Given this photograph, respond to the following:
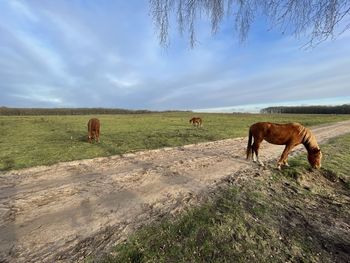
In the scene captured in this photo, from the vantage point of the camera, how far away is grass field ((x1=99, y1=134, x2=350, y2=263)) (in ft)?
14.8

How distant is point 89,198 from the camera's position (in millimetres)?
6852

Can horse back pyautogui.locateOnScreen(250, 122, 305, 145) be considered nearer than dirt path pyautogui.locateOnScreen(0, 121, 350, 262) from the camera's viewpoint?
No

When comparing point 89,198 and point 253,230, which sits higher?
point 89,198

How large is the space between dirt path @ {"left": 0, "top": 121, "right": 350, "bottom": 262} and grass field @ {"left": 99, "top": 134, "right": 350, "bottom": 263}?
59 centimetres

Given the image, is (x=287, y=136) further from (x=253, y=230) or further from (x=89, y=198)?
(x=89, y=198)

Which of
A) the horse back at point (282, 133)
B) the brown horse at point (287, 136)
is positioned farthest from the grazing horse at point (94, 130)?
the horse back at point (282, 133)

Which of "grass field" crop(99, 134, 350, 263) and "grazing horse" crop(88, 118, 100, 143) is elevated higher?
"grazing horse" crop(88, 118, 100, 143)

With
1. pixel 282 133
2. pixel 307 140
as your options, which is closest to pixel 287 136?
pixel 282 133

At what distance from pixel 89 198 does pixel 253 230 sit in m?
3.95

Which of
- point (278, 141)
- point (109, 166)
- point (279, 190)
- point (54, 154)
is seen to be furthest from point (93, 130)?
point (279, 190)

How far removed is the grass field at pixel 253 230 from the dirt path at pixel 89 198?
0.59 metres

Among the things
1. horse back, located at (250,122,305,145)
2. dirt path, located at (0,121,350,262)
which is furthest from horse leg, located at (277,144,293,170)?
dirt path, located at (0,121,350,262)

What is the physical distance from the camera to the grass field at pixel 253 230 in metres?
4.50

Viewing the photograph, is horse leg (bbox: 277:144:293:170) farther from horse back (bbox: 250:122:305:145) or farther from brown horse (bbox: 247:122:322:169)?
horse back (bbox: 250:122:305:145)
